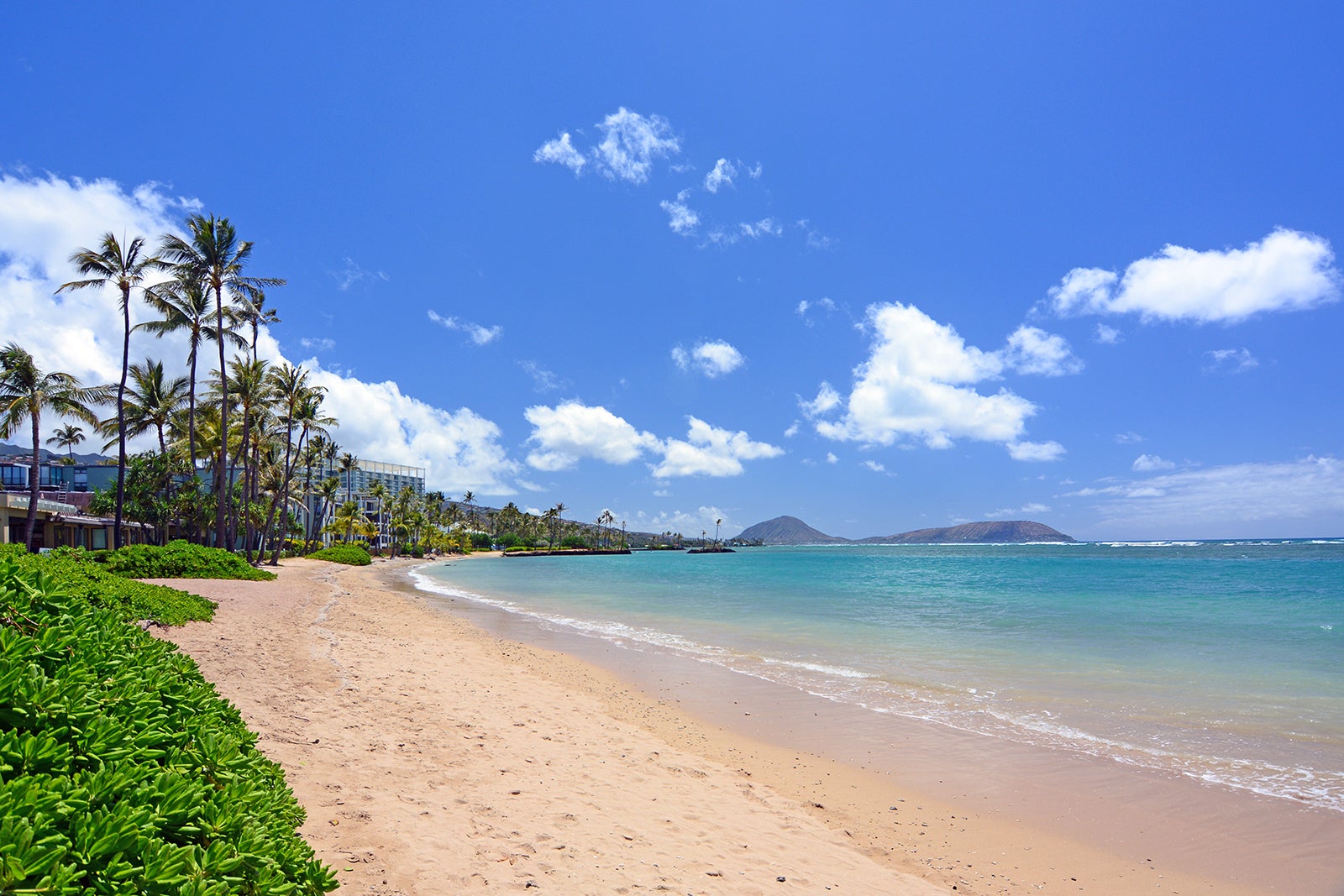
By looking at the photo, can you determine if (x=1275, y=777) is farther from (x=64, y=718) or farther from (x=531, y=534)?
(x=531, y=534)

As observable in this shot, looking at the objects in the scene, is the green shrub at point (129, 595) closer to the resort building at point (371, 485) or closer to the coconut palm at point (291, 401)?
the coconut palm at point (291, 401)

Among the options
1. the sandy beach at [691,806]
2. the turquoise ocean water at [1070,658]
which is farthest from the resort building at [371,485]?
the sandy beach at [691,806]

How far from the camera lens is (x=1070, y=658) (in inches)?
584

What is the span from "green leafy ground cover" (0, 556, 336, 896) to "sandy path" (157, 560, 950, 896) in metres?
1.29

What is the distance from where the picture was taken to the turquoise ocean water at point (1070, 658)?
876 cm

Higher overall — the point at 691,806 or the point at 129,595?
the point at 129,595

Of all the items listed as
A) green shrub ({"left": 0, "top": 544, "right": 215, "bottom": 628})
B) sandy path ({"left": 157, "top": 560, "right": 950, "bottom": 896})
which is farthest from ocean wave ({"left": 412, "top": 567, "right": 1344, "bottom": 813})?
green shrub ({"left": 0, "top": 544, "right": 215, "bottom": 628})

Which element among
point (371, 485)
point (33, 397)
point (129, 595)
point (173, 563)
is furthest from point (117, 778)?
point (371, 485)

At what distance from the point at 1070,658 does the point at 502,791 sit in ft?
44.8

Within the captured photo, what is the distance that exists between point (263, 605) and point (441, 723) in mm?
11824

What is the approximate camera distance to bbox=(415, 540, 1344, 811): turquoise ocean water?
8758 mm

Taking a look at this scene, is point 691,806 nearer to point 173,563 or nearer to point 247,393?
point 173,563

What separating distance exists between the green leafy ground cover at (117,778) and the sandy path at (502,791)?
4.24 ft

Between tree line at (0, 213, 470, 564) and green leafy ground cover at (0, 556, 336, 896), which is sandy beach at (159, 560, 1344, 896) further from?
tree line at (0, 213, 470, 564)
